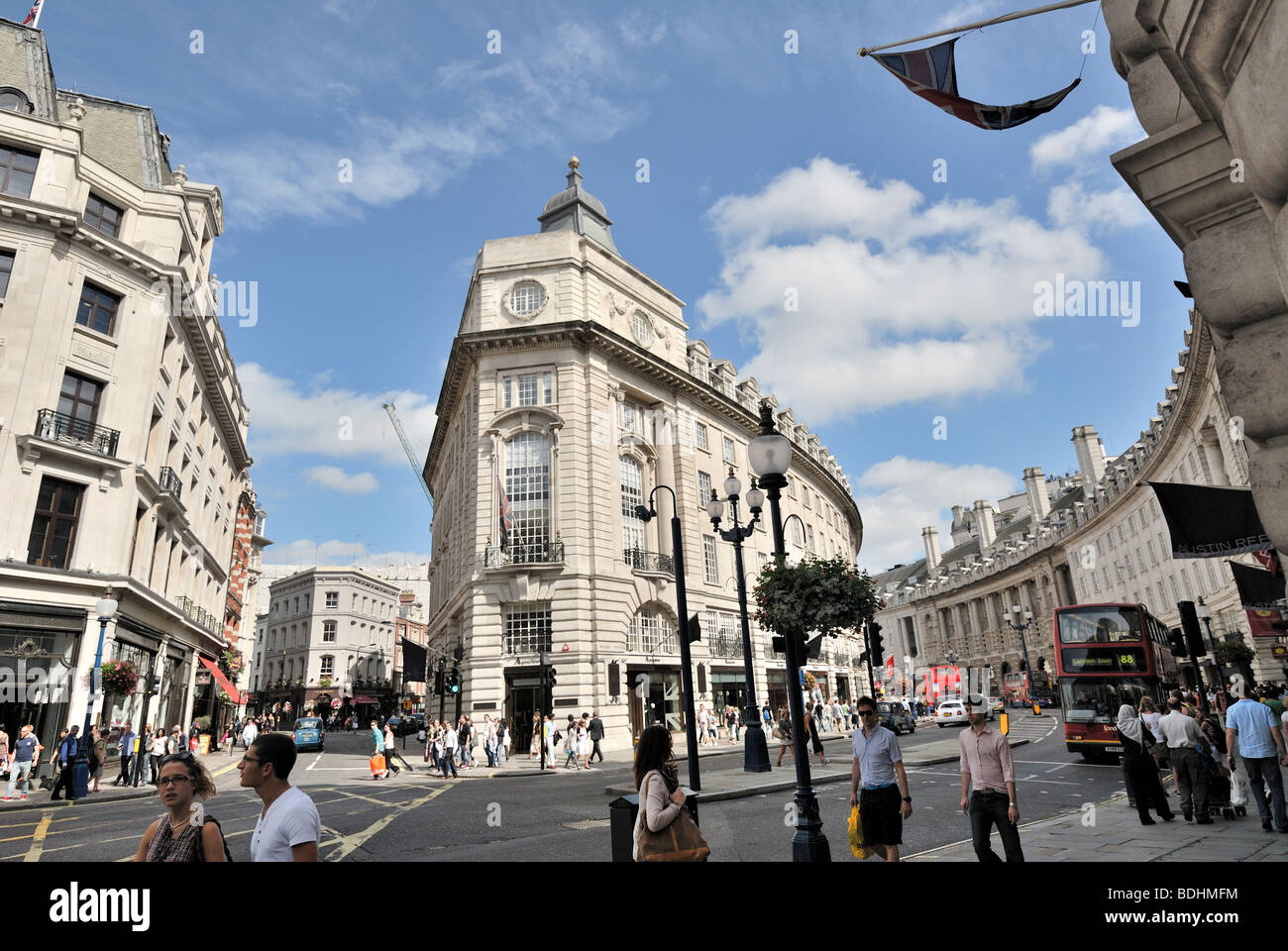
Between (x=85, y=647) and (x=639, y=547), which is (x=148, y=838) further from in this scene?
(x=639, y=547)

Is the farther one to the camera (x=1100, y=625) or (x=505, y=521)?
(x=505, y=521)

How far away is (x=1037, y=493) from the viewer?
91.2 m

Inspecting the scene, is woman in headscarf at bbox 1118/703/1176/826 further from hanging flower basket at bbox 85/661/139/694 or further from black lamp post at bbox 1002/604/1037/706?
black lamp post at bbox 1002/604/1037/706

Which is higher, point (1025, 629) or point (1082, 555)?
point (1082, 555)

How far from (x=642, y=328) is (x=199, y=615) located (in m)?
27.4

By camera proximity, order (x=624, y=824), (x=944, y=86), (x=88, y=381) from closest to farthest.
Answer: (x=624, y=824), (x=944, y=86), (x=88, y=381)

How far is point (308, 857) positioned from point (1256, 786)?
459 inches

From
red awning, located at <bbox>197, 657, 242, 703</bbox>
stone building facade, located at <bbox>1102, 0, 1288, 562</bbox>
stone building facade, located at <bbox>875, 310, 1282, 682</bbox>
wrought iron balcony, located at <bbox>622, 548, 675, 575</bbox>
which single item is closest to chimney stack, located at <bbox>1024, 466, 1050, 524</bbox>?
stone building facade, located at <bbox>875, 310, 1282, 682</bbox>

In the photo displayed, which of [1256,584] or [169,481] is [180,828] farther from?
[169,481]

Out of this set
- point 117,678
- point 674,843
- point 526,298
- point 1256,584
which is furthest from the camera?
point 526,298

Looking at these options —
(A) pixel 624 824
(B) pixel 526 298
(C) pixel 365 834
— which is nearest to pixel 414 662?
(B) pixel 526 298

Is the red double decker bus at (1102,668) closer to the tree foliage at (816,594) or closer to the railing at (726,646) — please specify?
the tree foliage at (816,594)
